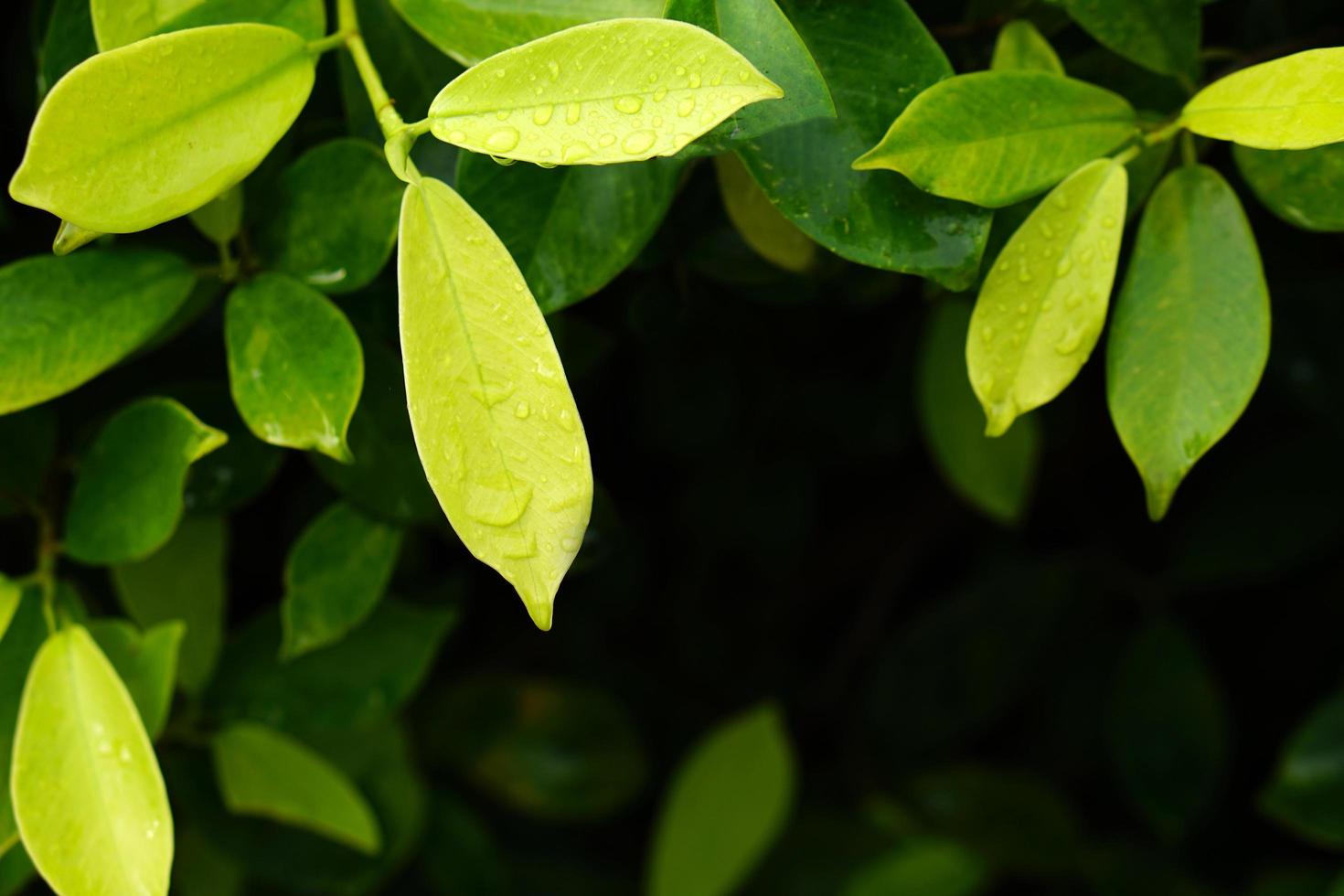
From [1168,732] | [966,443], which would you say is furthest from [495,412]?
[1168,732]

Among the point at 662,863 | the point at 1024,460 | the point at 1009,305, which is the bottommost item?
the point at 662,863

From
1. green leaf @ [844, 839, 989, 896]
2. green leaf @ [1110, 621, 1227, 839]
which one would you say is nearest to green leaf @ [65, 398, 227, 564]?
green leaf @ [844, 839, 989, 896]

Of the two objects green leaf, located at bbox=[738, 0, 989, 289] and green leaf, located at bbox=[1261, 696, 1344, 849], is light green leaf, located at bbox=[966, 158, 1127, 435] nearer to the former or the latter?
green leaf, located at bbox=[738, 0, 989, 289]

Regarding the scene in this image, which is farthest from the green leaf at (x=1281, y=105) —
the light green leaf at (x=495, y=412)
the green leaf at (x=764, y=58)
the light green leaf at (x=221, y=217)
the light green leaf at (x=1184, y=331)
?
the light green leaf at (x=221, y=217)

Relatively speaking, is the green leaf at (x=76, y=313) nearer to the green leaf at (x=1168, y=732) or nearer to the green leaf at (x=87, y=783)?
the green leaf at (x=87, y=783)

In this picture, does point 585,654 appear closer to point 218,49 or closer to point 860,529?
point 860,529

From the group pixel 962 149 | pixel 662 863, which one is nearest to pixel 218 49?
pixel 962 149
